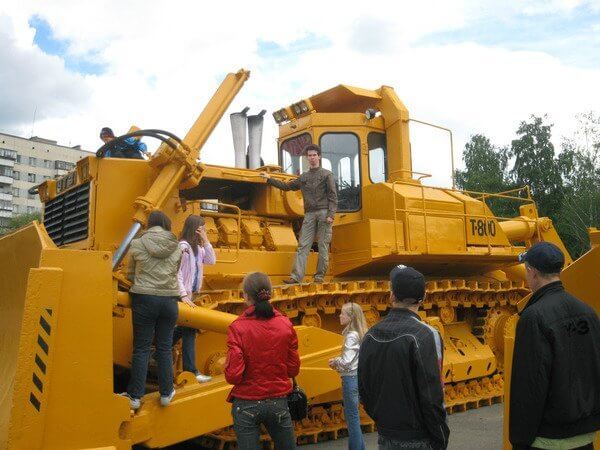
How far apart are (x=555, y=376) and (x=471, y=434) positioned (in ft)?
16.2

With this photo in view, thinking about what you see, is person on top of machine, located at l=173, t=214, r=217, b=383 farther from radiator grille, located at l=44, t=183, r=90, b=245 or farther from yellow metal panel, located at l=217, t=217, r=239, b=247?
radiator grille, located at l=44, t=183, r=90, b=245

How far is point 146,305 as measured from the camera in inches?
210

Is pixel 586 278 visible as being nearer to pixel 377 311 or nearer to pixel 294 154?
pixel 377 311

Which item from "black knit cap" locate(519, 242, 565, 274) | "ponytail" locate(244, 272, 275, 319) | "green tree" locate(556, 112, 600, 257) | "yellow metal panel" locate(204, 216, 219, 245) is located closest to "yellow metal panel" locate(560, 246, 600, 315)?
"black knit cap" locate(519, 242, 565, 274)

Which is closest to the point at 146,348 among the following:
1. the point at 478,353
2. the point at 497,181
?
the point at 478,353

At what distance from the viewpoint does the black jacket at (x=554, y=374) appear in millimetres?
3037

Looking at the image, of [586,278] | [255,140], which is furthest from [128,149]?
[586,278]

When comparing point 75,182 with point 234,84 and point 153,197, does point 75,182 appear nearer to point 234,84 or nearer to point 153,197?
point 153,197

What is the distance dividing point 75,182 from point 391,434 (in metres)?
5.23

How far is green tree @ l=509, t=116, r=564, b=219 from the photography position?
1656 inches

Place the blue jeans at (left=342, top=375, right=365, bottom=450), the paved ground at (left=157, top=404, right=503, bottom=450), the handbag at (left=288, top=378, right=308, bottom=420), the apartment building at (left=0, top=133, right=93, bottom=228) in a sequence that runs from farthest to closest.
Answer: the apartment building at (left=0, top=133, right=93, bottom=228)
the paved ground at (left=157, top=404, right=503, bottom=450)
the blue jeans at (left=342, top=375, right=365, bottom=450)
the handbag at (left=288, top=378, right=308, bottom=420)

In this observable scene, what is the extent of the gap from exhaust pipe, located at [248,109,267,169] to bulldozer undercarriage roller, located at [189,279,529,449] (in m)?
2.29

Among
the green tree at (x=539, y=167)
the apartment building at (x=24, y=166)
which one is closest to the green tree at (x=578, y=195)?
the green tree at (x=539, y=167)

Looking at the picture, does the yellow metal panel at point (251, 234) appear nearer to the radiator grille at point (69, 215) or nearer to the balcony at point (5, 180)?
the radiator grille at point (69, 215)
